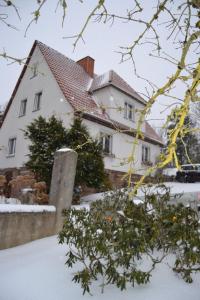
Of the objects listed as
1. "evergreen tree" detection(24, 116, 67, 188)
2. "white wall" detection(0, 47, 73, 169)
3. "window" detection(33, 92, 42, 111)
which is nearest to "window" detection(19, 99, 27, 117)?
"white wall" detection(0, 47, 73, 169)

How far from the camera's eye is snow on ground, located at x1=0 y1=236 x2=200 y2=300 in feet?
10.0

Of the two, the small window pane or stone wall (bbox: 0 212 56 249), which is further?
the small window pane

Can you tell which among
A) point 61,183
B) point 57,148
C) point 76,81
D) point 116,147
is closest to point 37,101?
point 76,81

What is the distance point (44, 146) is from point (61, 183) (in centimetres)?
545

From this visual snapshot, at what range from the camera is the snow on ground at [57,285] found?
3051mm

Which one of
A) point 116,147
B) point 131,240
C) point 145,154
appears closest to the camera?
point 131,240

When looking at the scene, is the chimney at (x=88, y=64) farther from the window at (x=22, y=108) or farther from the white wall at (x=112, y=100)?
the window at (x=22, y=108)

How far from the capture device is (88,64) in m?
20.2

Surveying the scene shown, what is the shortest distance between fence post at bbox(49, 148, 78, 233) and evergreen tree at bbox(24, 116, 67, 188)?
182 inches

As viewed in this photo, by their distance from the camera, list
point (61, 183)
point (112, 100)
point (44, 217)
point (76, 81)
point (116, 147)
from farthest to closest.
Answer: point (76, 81)
point (112, 100)
point (116, 147)
point (61, 183)
point (44, 217)

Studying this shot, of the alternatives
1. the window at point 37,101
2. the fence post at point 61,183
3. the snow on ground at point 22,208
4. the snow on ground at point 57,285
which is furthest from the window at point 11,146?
the snow on ground at point 57,285

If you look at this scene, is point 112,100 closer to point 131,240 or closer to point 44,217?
point 44,217

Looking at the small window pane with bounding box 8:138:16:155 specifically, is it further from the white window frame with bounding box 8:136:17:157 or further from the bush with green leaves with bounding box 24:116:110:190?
the bush with green leaves with bounding box 24:116:110:190

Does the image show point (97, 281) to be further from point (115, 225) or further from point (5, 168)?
point (5, 168)
